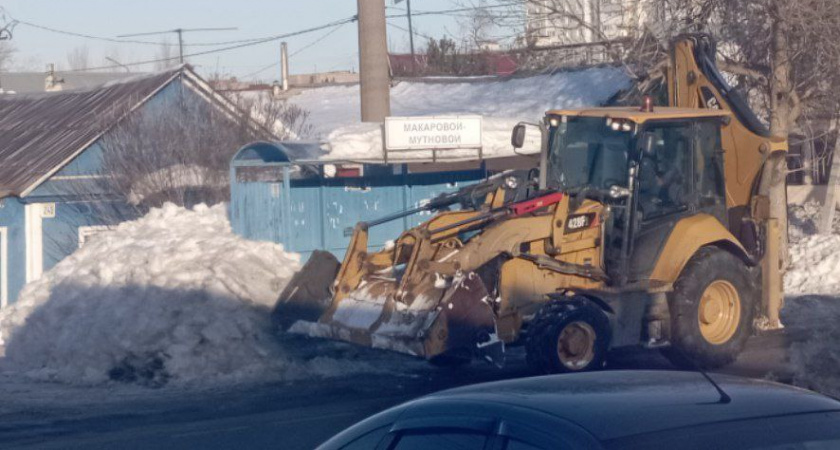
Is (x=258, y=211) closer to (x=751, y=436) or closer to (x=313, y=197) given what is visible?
(x=313, y=197)

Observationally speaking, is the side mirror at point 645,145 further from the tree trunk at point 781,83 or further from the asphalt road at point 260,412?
the tree trunk at point 781,83

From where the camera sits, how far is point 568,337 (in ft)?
35.1

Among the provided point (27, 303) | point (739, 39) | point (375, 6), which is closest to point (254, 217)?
point (27, 303)

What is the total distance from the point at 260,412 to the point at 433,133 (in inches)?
315

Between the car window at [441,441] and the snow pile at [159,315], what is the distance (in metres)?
9.07

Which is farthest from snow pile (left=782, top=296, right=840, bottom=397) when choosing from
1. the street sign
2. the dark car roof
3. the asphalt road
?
the dark car roof

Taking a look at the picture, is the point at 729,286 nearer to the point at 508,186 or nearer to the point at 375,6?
the point at 508,186

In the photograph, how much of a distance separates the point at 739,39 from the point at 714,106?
20.0 ft

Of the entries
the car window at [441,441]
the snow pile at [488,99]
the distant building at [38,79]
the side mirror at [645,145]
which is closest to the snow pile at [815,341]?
the side mirror at [645,145]

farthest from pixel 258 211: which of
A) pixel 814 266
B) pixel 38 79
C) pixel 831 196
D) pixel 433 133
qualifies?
pixel 38 79

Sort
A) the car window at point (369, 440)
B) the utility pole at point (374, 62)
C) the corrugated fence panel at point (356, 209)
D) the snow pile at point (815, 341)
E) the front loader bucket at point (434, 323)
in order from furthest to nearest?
1. the utility pole at point (374, 62)
2. the corrugated fence panel at point (356, 209)
3. the snow pile at point (815, 341)
4. the front loader bucket at point (434, 323)
5. the car window at point (369, 440)

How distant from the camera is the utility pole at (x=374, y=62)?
72.9 feet

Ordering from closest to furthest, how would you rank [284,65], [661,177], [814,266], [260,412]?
[260,412], [661,177], [814,266], [284,65]

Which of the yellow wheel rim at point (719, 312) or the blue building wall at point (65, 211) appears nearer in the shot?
the yellow wheel rim at point (719, 312)
